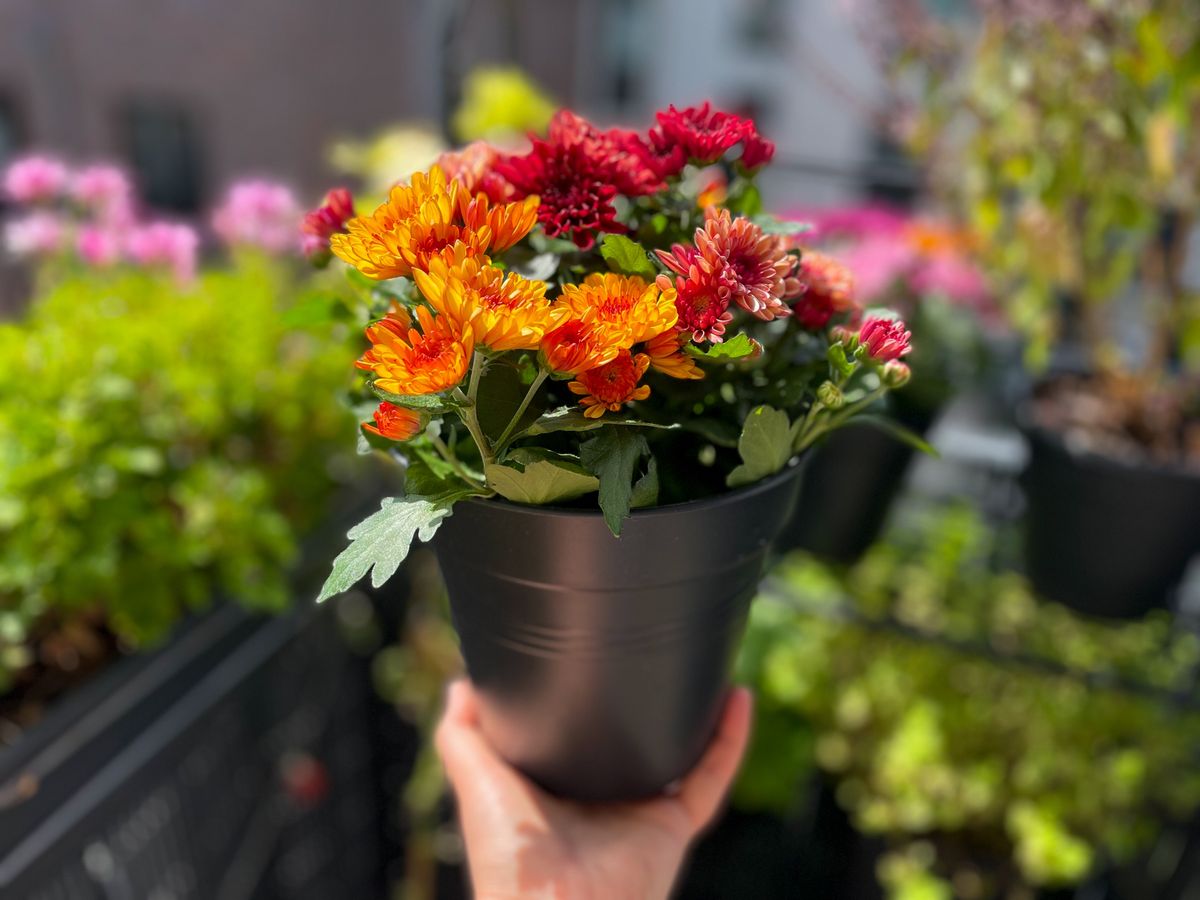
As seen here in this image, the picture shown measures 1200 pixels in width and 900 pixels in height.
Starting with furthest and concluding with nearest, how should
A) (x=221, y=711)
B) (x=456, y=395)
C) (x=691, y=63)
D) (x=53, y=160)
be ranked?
(x=691, y=63)
(x=53, y=160)
(x=221, y=711)
(x=456, y=395)

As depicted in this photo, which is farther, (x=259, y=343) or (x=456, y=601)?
(x=259, y=343)

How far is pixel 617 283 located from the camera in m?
0.38

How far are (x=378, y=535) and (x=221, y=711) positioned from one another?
64cm

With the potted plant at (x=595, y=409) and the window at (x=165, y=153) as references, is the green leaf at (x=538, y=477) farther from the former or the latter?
the window at (x=165, y=153)

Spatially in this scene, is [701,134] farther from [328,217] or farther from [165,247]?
[165,247]

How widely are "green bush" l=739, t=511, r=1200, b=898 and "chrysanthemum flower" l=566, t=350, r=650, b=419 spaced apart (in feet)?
2.41

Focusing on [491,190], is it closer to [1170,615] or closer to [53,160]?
[53,160]

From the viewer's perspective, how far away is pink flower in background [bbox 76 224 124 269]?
0.96 meters

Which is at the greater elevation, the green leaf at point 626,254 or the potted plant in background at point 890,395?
the green leaf at point 626,254

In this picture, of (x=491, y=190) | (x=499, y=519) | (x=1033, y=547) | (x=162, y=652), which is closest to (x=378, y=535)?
(x=499, y=519)

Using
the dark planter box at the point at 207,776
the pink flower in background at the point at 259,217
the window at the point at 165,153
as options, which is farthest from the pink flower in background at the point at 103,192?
the window at the point at 165,153

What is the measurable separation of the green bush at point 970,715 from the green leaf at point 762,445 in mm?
621

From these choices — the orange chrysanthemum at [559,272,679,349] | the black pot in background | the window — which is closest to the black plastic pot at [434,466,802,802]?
the orange chrysanthemum at [559,272,679,349]

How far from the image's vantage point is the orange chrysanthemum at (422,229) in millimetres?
360
